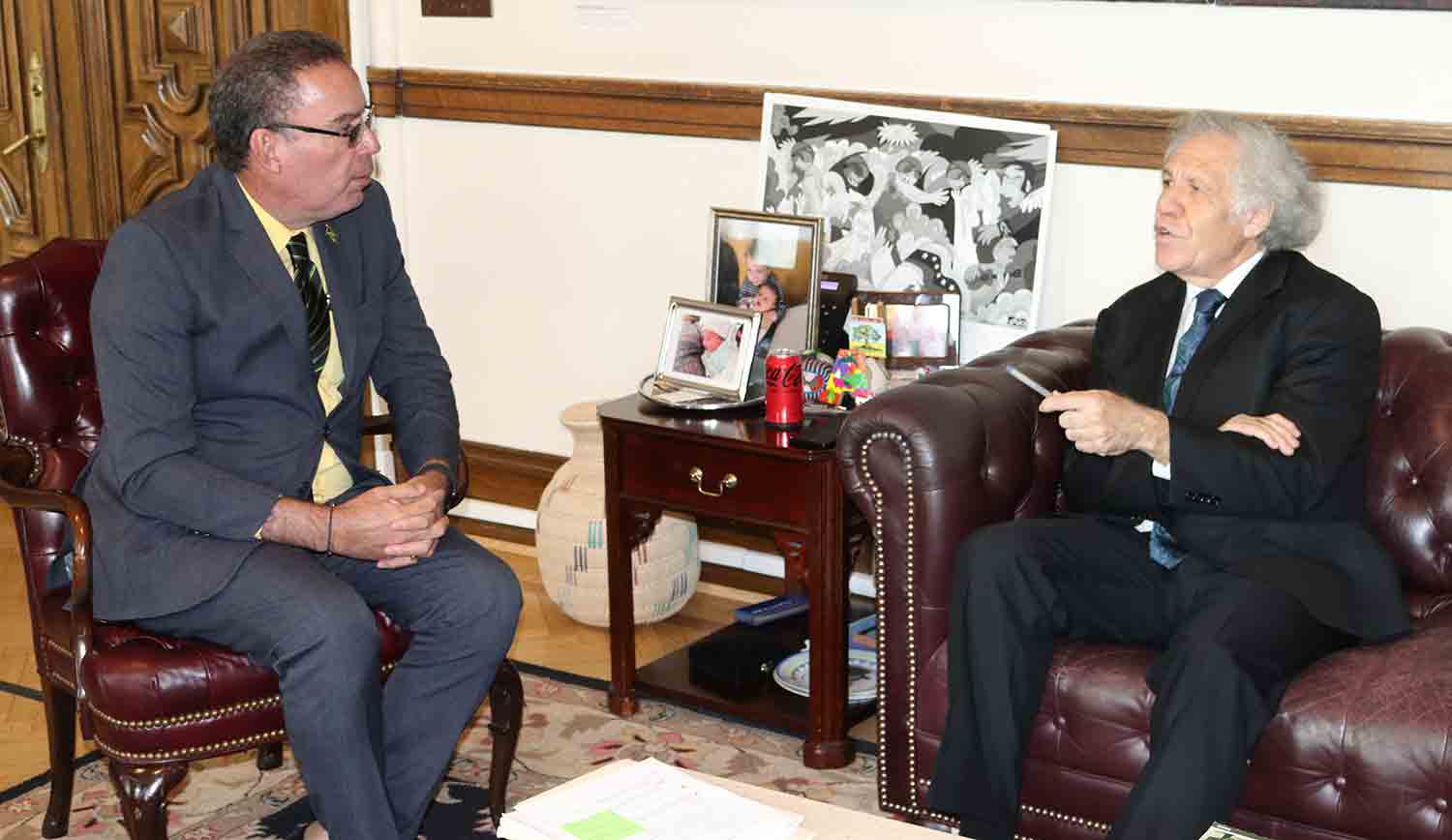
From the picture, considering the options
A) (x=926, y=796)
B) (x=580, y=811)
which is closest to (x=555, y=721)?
(x=926, y=796)

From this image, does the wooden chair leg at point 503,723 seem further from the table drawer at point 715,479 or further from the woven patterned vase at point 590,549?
the woven patterned vase at point 590,549

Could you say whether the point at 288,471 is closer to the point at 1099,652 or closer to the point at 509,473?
the point at 1099,652

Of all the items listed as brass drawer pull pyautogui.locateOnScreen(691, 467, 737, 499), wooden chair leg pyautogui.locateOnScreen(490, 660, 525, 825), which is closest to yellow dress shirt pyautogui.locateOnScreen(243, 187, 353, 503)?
wooden chair leg pyautogui.locateOnScreen(490, 660, 525, 825)

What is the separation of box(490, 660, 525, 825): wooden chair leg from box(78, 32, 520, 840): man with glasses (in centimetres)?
17

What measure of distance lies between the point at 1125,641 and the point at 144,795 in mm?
1588

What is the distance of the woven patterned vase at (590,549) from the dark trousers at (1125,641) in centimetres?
122

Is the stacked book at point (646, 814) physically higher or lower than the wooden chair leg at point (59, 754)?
higher

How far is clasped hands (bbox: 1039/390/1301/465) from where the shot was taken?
2582 mm

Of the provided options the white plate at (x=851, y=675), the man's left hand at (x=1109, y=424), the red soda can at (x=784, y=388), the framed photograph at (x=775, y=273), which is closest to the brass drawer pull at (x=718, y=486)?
the red soda can at (x=784, y=388)

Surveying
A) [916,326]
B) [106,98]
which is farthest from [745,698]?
[106,98]

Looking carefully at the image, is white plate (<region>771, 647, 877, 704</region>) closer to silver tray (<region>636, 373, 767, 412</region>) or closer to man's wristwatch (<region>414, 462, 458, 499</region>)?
silver tray (<region>636, 373, 767, 412</region>)

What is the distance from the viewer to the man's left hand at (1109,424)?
2582 millimetres

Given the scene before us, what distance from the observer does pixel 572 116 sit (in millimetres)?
4141

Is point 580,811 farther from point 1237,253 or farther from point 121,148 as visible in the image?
point 121,148
